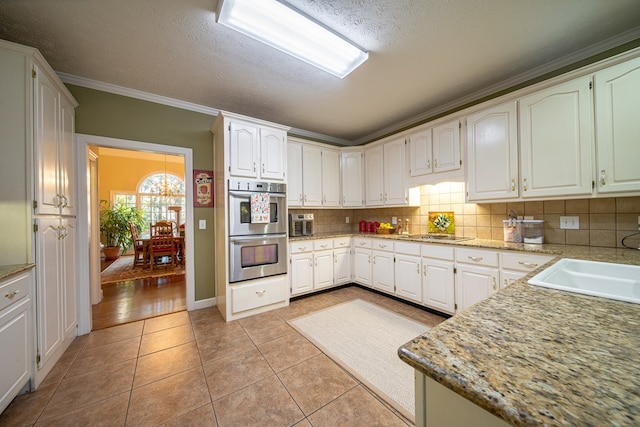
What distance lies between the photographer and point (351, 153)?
152 inches

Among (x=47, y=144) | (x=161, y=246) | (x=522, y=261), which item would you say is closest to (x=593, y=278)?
(x=522, y=261)

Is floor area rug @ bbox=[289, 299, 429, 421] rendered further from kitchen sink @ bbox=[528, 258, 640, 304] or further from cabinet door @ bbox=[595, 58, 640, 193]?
cabinet door @ bbox=[595, 58, 640, 193]

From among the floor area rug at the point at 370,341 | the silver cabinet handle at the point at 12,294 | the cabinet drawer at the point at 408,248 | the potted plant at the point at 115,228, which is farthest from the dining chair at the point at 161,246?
the cabinet drawer at the point at 408,248

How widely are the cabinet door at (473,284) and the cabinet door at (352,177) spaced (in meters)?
1.87

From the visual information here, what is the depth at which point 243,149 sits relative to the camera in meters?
2.67

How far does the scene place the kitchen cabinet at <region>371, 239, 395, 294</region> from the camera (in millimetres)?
3062

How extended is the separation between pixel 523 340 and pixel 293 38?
2.18m

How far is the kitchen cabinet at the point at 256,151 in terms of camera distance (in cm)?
262

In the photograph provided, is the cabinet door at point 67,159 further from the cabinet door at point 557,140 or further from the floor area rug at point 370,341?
the cabinet door at point 557,140

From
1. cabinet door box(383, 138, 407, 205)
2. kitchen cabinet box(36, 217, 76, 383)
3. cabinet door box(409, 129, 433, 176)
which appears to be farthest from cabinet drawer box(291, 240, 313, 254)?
kitchen cabinet box(36, 217, 76, 383)

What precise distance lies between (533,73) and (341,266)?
122 inches

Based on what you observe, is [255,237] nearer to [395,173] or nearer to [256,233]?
[256,233]

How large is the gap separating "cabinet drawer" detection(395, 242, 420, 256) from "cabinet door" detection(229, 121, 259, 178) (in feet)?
6.56

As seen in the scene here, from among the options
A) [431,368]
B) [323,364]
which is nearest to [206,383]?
[323,364]
